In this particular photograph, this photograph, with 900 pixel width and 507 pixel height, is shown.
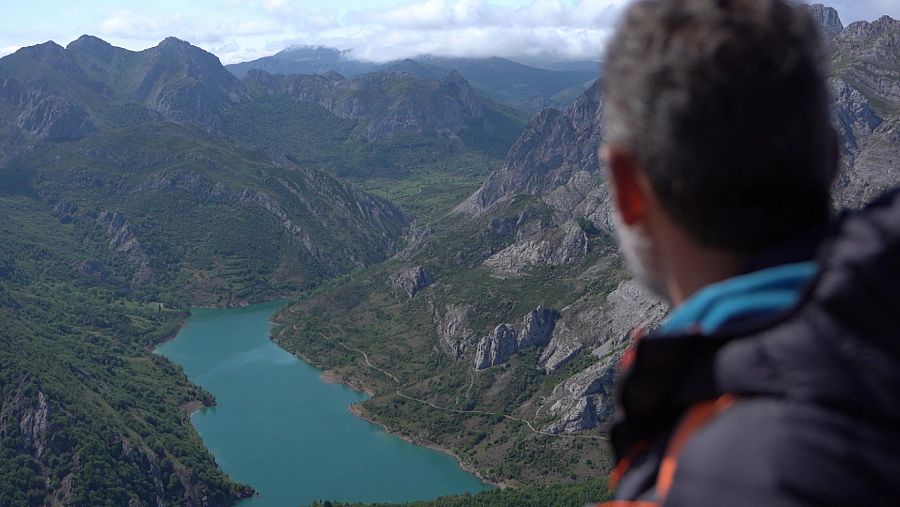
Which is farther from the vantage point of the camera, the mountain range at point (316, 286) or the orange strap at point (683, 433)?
the mountain range at point (316, 286)

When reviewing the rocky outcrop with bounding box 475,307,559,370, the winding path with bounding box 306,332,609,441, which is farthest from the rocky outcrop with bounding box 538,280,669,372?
the winding path with bounding box 306,332,609,441

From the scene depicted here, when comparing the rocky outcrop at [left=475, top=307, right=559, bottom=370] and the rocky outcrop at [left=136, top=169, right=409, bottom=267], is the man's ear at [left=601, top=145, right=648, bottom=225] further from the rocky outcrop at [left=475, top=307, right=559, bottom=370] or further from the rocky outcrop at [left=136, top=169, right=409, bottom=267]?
the rocky outcrop at [left=136, top=169, right=409, bottom=267]

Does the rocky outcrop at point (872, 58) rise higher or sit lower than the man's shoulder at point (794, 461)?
higher

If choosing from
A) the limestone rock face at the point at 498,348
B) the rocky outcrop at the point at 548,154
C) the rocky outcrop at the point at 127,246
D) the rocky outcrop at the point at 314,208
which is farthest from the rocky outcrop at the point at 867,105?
the rocky outcrop at the point at 127,246

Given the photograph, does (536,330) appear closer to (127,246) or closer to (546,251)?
(546,251)

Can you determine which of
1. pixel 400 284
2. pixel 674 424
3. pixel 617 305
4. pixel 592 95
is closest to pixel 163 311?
pixel 400 284

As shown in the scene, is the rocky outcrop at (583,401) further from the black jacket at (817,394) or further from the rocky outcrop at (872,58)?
the black jacket at (817,394)

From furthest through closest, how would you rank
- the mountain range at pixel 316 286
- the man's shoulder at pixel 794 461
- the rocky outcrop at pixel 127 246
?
the rocky outcrop at pixel 127 246
the mountain range at pixel 316 286
the man's shoulder at pixel 794 461
